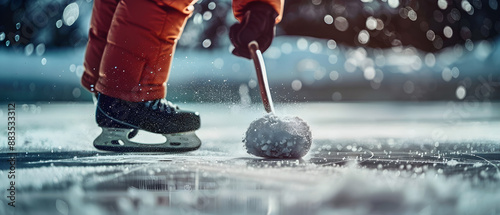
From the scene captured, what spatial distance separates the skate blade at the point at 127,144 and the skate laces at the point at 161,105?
0.08 m

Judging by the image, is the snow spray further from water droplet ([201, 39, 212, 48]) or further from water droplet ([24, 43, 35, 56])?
water droplet ([201, 39, 212, 48])

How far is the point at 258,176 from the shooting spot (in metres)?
1.10

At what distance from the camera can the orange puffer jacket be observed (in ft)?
4.94

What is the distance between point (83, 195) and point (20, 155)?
2.18 ft

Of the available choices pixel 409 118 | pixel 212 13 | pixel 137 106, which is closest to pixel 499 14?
pixel 409 118

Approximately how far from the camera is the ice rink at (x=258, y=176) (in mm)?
828

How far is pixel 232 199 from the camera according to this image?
868 millimetres

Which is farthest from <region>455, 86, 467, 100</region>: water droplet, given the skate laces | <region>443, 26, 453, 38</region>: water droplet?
the skate laces

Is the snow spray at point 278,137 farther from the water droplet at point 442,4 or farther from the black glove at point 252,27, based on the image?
the water droplet at point 442,4

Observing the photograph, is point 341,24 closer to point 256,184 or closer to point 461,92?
point 461,92

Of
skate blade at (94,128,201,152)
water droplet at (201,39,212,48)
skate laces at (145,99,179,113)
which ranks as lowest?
skate blade at (94,128,201,152)

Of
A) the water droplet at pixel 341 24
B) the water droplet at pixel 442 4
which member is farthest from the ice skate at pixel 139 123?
the water droplet at pixel 442 4

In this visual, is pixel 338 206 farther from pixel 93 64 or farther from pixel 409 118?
pixel 409 118

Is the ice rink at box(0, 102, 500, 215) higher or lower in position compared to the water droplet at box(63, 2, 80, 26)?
lower
